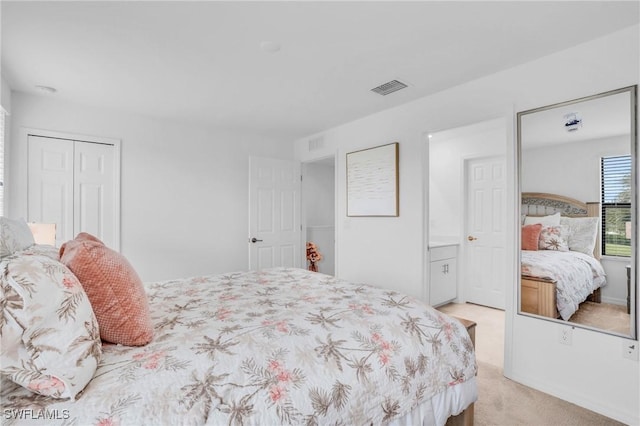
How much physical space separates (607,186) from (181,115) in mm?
3929

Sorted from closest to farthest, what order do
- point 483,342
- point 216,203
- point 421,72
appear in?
1. point 421,72
2. point 483,342
3. point 216,203

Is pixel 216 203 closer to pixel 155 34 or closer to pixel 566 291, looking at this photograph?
pixel 155 34

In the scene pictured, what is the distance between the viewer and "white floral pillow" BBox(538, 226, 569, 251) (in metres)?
2.29

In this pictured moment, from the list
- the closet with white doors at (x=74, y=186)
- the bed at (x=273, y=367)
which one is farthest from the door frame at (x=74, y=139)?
the bed at (x=273, y=367)

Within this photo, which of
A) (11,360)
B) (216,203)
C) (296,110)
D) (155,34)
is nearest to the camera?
(11,360)

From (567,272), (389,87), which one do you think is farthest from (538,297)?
(389,87)

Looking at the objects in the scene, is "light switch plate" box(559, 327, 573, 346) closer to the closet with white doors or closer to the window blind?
the window blind

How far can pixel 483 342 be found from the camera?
311 cm

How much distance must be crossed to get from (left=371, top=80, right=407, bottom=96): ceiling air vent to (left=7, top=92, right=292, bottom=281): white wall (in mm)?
2154

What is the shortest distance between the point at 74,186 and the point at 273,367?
3.39m

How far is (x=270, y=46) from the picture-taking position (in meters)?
2.18

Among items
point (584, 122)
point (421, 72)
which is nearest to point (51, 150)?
point (421, 72)

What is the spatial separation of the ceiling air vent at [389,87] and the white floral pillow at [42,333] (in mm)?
2689

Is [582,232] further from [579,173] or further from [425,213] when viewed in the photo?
[425,213]
